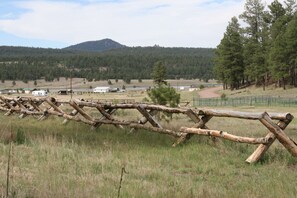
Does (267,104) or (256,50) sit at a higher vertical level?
(256,50)

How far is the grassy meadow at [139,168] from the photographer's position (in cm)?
552

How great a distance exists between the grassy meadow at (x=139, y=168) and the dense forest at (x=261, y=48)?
215 ft

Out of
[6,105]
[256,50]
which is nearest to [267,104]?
[256,50]

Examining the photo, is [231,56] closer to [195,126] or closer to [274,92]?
[274,92]

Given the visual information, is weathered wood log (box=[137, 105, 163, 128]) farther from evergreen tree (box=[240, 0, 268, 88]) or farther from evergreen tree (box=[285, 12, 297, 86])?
evergreen tree (box=[240, 0, 268, 88])

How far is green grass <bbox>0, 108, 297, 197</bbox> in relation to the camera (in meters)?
5.54

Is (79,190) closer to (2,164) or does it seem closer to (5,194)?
(5,194)

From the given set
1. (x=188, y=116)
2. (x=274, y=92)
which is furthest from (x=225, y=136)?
(x=274, y=92)

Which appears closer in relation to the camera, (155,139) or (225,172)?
(225,172)

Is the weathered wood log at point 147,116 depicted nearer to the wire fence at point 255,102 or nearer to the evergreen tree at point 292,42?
the wire fence at point 255,102

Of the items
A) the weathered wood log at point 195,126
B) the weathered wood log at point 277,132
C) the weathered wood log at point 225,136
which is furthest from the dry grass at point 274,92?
the weathered wood log at point 277,132

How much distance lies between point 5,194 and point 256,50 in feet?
274

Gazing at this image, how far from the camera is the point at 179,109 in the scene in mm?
10000

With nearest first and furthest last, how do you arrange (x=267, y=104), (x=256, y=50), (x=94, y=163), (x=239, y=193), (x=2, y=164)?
(x=239, y=193) < (x=2, y=164) < (x=94, y=163) < (x=267, y=104) < (x=256, y=50)
